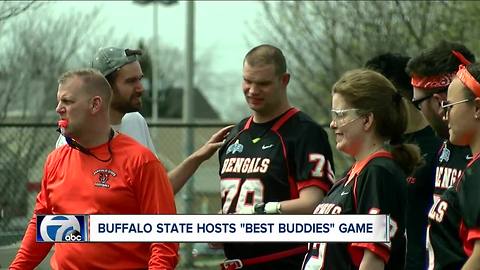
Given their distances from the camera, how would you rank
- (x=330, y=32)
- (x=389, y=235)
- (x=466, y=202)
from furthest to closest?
(x=330, y=32) → (x=389, y=235) → (x=466, y=202)

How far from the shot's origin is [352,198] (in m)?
5.03

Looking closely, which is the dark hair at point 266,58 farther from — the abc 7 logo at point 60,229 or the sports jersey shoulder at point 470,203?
the sports jersey shoulder at point 470,203

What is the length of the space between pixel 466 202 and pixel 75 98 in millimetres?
2174

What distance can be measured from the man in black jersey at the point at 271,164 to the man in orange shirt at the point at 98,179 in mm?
805

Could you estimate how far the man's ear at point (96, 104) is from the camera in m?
5.69

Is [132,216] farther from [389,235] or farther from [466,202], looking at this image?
[466,202]

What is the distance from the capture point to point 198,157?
6.91 meters

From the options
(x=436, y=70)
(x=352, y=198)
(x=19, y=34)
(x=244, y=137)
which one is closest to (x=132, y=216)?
(x=352, y=198)

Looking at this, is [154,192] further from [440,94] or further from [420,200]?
[440,94]

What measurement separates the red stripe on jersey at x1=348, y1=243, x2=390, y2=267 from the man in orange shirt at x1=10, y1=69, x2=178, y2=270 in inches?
38.0

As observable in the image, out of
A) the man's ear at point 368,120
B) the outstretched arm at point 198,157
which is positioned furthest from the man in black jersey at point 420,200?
the outstretched arm at point 198,157

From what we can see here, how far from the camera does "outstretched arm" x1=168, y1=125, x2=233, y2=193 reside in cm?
685

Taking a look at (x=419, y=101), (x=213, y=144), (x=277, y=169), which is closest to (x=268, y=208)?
(x=277, y=169)

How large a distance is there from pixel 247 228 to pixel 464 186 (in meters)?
1.02
